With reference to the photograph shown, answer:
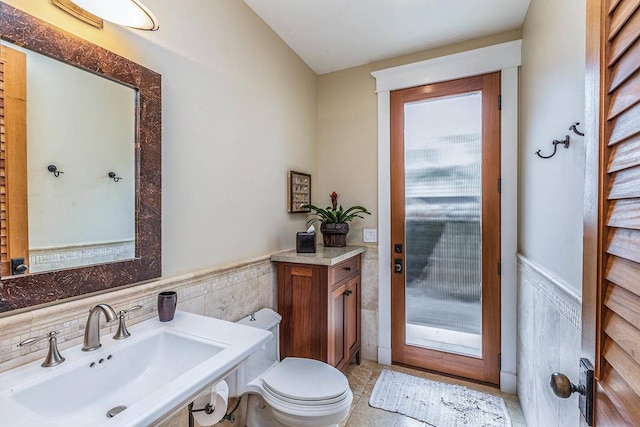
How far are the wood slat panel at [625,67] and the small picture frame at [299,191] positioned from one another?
1895 millimetres

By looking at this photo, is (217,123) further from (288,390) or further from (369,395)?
(369,395)

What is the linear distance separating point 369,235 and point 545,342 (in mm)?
1355

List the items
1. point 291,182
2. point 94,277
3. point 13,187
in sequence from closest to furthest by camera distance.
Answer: point 13,187
point 94,277
point 291,182

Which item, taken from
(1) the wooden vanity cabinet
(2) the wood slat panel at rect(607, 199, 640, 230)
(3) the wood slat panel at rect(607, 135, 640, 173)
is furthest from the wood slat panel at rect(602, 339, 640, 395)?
(1) the wooden vanity cabinet

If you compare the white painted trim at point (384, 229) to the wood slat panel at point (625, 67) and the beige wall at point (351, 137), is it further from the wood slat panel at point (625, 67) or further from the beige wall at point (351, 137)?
the wood slat panel at point (625, 67)

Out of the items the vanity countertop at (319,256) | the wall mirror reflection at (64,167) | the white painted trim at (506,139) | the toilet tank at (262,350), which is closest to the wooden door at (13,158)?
the wall mirror reflection at (64,167)

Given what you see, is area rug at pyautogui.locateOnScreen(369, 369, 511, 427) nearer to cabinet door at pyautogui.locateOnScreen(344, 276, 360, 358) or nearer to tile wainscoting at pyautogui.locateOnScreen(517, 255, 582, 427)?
tile wainscoting at pyautogui.locateOnScreen(517, 255, 582, 427)

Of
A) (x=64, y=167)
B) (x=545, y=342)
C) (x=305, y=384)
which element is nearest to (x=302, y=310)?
(x=305, y=384)

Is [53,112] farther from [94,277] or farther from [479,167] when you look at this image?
[479,167]

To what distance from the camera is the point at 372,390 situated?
2082 mm

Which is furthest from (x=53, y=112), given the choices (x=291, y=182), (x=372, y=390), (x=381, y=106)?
(x=372, y=390)

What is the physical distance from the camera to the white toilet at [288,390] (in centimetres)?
138

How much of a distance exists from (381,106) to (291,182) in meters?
0.99

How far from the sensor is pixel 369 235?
2490mm
